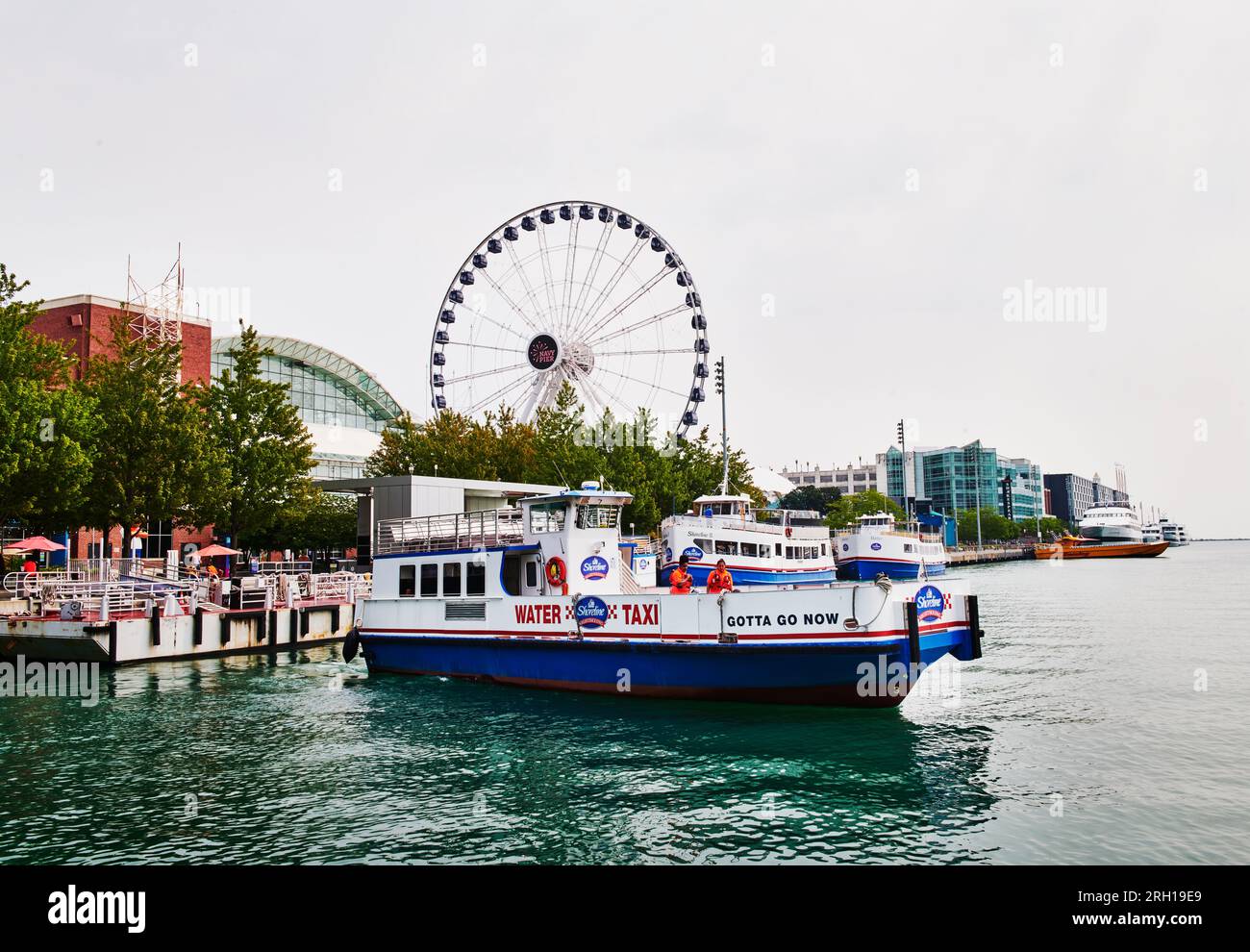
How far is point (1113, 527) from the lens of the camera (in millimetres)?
142125

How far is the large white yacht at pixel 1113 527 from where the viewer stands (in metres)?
142

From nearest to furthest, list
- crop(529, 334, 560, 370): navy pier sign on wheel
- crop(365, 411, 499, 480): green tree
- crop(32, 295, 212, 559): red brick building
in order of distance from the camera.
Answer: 1. crop(32, 295, 212, 559): red brick building
2. crop(529, 334, 560, 370): navy pier sign on wheel
3. crop(365, 411, 499, 480): green tree

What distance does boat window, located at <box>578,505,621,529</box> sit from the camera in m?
22.7

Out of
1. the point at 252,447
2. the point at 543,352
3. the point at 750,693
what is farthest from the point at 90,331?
the point at 750,693

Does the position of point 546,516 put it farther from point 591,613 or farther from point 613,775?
point 613,775

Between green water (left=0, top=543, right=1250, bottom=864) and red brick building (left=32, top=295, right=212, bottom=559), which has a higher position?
red brick building (left=32, top=295, right=212, bottom=559)

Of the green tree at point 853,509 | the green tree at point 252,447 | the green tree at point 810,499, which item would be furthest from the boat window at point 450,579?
the green tree at point 810,499

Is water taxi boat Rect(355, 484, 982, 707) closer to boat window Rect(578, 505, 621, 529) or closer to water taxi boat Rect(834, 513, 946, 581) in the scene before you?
boat window Rect(578, 505, 621, 529)

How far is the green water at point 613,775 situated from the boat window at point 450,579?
247 centimetres

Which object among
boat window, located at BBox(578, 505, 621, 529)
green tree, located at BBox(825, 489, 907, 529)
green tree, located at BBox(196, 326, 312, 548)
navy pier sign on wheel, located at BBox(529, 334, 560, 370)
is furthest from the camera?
green tree, located at BBox(825, 489, 907, 529)

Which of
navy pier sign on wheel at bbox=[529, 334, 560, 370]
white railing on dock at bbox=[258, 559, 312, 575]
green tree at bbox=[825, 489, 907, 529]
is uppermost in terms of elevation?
navy pier sign on wheel at bbox=[529, 334, 560, 370]

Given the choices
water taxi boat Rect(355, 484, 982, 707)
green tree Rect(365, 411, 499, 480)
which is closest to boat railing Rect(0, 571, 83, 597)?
water taxi boat Rect(355, 484, 982, 707)

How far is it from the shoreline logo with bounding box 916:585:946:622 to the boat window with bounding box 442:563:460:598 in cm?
1199
